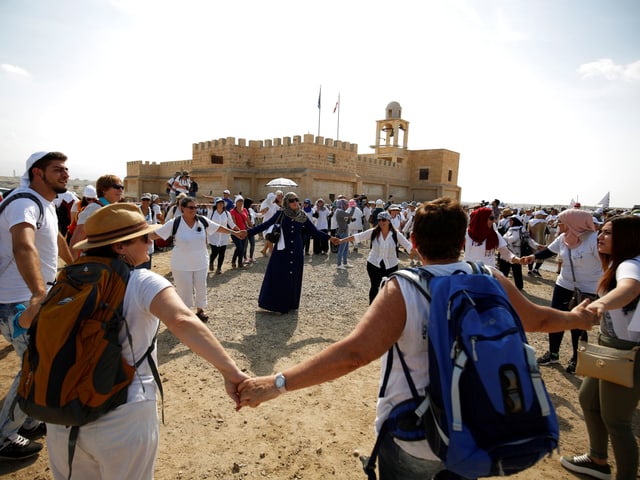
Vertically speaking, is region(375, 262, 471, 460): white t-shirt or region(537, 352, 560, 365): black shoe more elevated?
region(375, 262, 471, 460): white t-shirt

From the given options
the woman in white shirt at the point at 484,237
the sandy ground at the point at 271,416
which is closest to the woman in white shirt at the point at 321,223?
the sandy ground at the point at 271,416

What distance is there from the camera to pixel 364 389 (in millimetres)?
4059

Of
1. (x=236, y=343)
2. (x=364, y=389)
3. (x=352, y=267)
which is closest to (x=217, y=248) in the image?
(x=352, y=267)

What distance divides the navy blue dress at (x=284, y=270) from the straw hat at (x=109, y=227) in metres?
4.51

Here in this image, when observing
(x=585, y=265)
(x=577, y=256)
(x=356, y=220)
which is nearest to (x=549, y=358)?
(x=585, y=265)

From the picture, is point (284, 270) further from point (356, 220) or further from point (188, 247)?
point (356, 220)

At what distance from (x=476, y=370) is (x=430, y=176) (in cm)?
3482

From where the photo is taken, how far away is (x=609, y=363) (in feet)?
7.89

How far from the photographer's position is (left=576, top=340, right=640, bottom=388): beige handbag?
2373mm

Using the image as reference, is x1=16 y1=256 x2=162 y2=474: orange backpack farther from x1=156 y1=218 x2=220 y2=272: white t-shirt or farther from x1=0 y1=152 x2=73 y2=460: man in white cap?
x1=156 y1=218 x2=220 y2=272: white t-shirt

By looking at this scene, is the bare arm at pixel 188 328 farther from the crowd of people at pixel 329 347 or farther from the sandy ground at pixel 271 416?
the sandy ground at pixel 271 416

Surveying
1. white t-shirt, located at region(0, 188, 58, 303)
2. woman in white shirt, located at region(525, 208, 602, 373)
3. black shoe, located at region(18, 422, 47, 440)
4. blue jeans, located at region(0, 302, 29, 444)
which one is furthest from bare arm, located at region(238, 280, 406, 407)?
woman in white shirt, located at region(525, 208, 602, 373)

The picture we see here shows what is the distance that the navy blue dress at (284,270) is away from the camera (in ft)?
20.7

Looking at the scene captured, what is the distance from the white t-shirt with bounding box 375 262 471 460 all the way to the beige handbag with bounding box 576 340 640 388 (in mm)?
1697
